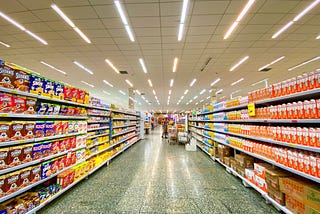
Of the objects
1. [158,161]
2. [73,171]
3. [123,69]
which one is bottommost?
[158,161]

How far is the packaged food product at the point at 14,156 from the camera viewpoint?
192 centimetres

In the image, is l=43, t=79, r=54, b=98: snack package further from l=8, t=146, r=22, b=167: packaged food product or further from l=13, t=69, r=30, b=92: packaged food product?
l=8, t=146, r=22, b=167: packaged food product

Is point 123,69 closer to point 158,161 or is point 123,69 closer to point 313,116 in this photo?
point 158,161

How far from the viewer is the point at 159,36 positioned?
4727 millimetres

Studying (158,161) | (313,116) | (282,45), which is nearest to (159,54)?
(158,161)

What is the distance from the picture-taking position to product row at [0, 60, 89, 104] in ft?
6.23

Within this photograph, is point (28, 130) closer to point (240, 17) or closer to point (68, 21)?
point (68, 21)

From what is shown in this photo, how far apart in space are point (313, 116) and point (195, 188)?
236 centimetres

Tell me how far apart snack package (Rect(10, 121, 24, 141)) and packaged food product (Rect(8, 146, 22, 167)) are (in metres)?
0.14

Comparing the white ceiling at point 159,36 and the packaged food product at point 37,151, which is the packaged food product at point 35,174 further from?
the white ceiling at point 159,36

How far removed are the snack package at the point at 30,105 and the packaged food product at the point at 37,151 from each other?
0.54 m

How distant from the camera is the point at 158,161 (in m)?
5.19

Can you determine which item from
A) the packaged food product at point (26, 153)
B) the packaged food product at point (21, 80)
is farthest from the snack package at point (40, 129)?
the packaged food product at point (21, 80)

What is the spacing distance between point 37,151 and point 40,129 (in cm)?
35
